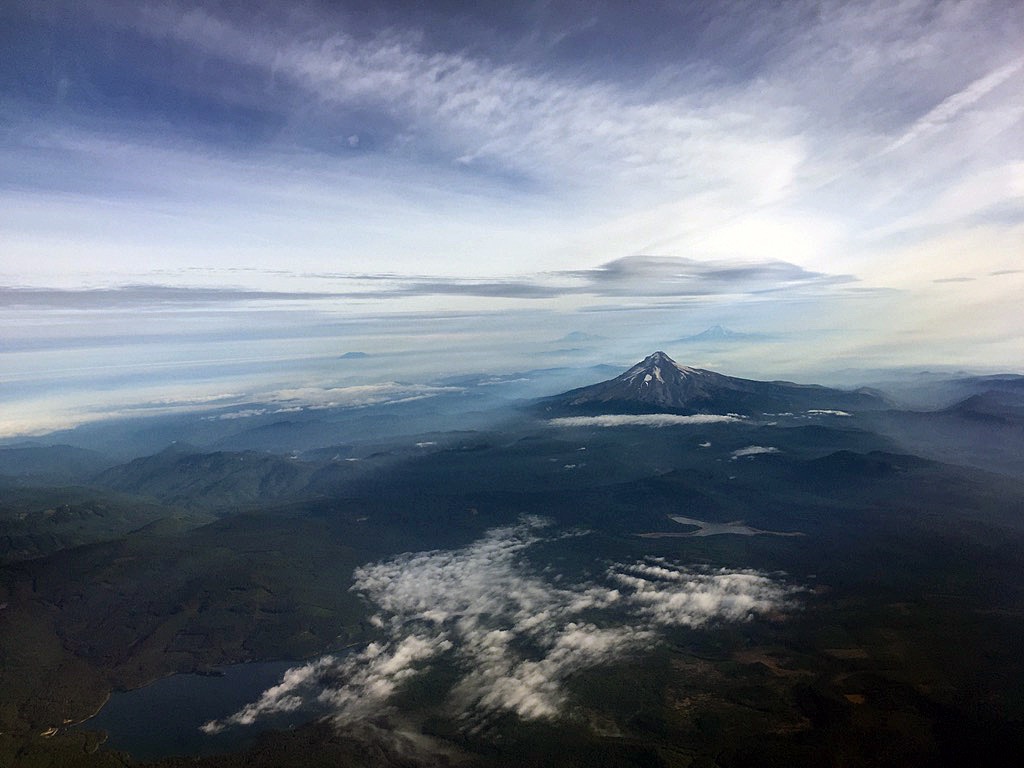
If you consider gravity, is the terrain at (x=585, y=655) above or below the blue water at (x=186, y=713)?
above

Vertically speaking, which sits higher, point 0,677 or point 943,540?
point 943,540

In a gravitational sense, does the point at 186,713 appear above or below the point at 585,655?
below

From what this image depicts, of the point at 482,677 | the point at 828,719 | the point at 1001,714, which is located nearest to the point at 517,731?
the point at 482,677

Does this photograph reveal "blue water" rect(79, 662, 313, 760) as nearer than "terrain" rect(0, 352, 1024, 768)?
No

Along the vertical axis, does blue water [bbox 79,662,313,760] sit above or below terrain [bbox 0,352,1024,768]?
below

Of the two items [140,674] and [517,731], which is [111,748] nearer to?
[140,674]

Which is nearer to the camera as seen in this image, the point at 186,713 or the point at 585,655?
the point at 585,655

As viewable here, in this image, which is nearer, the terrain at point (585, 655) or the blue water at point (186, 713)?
the terrain at point (585, 655)

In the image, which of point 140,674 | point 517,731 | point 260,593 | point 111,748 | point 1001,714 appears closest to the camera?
point 1001,714
